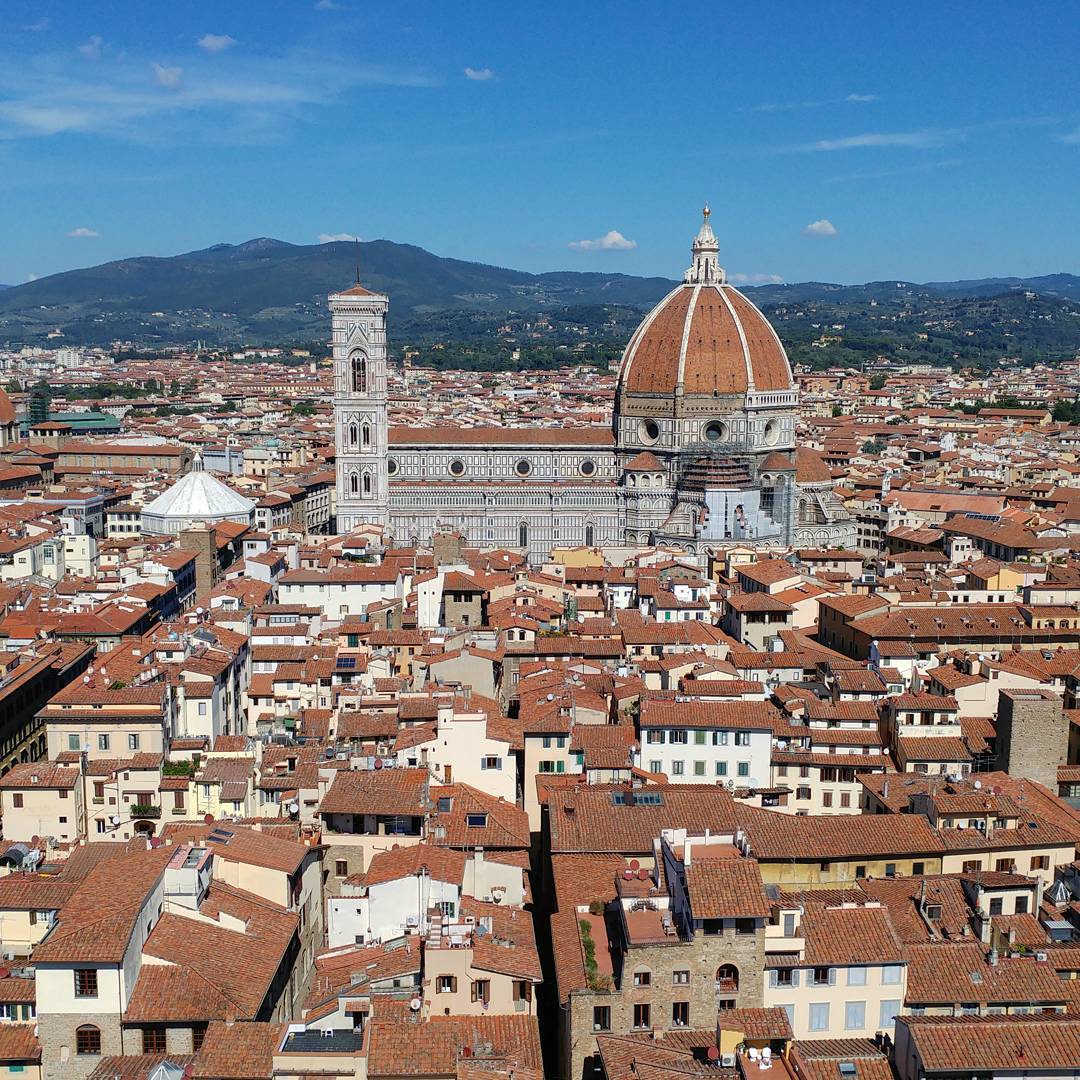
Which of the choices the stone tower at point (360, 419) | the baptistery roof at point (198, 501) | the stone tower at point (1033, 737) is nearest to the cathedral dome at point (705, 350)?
the stone tower at point (360, 419)

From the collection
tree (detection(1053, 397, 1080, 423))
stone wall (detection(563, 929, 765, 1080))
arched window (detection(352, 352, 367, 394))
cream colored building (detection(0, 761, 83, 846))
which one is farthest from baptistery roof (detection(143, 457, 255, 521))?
tree (detection(1053, 397, 1080, 423))

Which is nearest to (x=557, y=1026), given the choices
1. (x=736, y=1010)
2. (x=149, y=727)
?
(x=736, y=1010)

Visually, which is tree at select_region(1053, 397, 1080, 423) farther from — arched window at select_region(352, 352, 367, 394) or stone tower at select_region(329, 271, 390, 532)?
arched window at select_region(352, 352, 367, 394)

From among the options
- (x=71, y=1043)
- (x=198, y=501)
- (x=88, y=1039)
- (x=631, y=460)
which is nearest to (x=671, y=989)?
(x=88, y=1039)

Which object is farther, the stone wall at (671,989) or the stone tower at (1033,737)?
the stone tower at (1033,737)

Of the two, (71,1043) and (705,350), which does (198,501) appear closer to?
(705,350)

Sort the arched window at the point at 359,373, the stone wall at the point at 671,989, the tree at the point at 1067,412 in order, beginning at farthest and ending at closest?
the tree at the point at 1067,412, the arched window at the point at 359,373, the stone wall at the point at 671,989

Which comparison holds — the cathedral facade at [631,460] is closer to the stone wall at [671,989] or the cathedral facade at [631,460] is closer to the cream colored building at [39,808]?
the cream colored building at [39,808]
